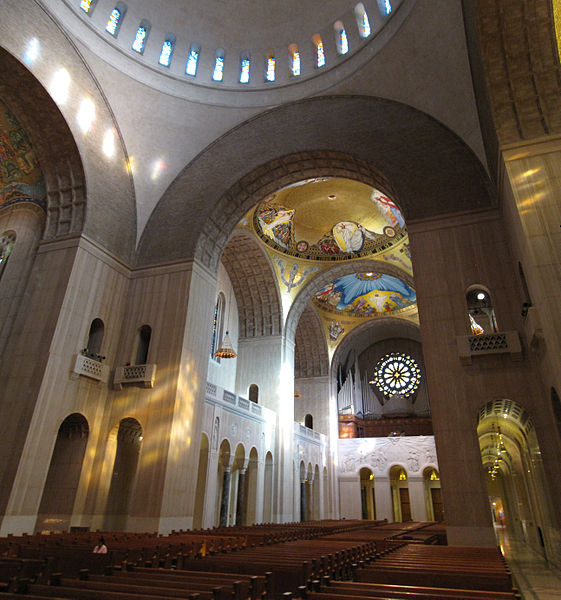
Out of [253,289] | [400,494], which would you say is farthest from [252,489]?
[400,494]

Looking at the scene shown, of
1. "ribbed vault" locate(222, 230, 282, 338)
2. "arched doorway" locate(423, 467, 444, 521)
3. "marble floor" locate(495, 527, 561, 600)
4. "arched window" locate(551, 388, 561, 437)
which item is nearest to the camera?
"marble floor" locate(495, 527, 561, 600)

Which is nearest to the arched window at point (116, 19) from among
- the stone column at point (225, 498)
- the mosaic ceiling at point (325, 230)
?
the mosaic ceiling at point (325, 230)

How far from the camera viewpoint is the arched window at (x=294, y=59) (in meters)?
13.5

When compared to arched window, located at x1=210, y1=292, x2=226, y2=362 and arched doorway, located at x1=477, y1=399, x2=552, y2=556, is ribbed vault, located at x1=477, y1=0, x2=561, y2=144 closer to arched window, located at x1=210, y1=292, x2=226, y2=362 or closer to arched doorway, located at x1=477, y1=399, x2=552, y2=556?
arched doorway, located at x1=477, y1=399, x2=552, y2=556

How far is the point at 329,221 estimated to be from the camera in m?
20.2

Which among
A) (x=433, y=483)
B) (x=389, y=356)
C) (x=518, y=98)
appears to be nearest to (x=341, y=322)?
(x=389, y=356)

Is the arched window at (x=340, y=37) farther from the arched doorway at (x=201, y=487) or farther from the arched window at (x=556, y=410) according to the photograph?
the arched doorway at (x=201, y=487)

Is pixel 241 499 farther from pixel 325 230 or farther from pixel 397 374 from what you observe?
pixel 397 374

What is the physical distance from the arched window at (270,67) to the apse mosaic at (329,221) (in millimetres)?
4859

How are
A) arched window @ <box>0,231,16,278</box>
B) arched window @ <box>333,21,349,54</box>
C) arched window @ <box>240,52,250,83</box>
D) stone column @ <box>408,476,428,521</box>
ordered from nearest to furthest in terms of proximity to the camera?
arched window @ <box>0,231,16,278</box>
arched window @ <box>333,21,349,54</box>
arched window @ <box>240,52,250,83</box>
stone column @ <box>408,476,428,521</box>

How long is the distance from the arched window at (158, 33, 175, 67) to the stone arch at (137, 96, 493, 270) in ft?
9.21

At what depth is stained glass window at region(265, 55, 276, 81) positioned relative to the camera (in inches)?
542

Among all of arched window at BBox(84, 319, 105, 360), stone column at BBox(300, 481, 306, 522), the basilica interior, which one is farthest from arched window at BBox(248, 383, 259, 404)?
arched window at BBox(84, 319, 105, 360)

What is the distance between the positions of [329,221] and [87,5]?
12.1 meters
